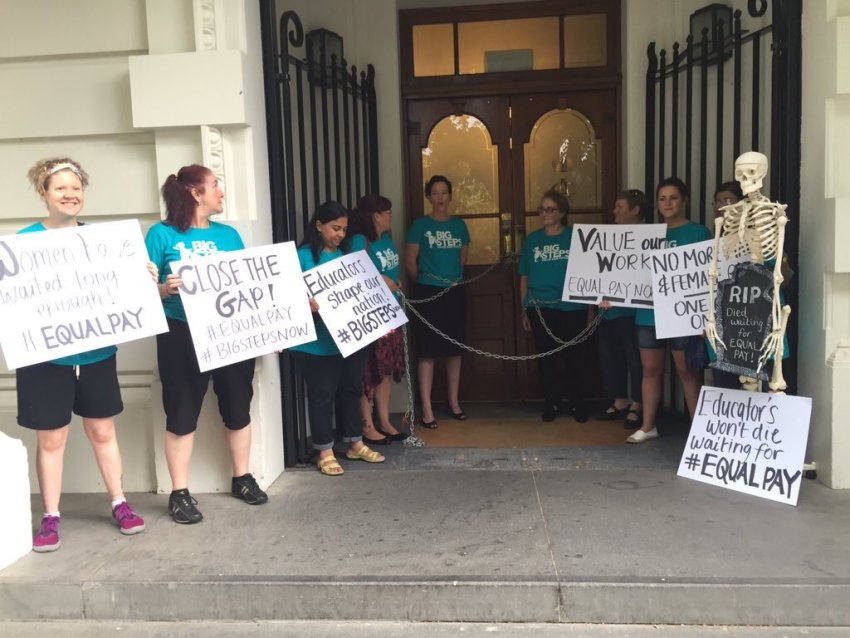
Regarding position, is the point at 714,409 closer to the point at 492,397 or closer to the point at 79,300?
the point at 492,397

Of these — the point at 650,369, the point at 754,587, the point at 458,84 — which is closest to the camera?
the point at 754,587

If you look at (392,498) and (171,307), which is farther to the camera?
(392,498)

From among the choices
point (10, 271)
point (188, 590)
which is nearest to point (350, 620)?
point (188, 590)

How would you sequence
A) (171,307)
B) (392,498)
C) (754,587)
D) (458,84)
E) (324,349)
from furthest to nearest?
1. (458,84)
2. (324,349)
3. (392,498)
4. (171,307)
5. (754,587)

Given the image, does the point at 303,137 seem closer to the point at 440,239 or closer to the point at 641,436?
the point at 440,239

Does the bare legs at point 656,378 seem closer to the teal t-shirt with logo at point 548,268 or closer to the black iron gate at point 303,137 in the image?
the teal t-shirt with logo at point 548,268

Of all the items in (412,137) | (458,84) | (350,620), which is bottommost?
(350,620)

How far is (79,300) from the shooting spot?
3.87m

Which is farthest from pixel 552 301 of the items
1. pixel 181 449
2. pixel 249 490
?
pixel 181 449

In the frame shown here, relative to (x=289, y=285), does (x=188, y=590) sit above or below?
below

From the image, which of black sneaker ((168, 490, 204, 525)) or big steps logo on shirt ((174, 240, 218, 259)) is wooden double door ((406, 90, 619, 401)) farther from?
black sneaker ((168, 490, 204, 525))

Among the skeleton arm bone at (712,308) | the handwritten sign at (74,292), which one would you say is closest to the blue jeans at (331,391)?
the handwritten sign at (74,292)

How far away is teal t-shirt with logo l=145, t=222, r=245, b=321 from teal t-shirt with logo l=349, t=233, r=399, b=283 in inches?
49.9

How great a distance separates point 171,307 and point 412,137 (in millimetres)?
3357
